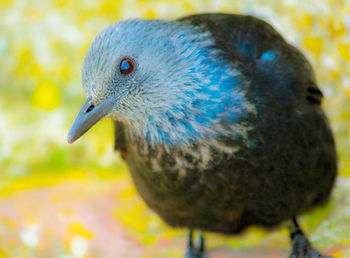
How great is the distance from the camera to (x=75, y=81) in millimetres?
5398

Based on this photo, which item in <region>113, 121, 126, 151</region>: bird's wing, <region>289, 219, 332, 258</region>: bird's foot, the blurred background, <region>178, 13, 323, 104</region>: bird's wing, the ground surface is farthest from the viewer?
the blurred background

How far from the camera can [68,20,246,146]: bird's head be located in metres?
2.53

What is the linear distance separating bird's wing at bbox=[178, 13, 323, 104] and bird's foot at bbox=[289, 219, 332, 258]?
0.97 meters

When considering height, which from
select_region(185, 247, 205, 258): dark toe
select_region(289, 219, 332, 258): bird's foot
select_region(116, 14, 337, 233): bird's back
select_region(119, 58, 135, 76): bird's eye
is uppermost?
select_region(119, 58, 135, 76): bird's eye

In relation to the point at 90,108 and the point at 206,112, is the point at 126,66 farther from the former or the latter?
the point at 206,112

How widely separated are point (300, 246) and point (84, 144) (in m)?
2.86

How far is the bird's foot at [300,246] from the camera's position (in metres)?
3.15

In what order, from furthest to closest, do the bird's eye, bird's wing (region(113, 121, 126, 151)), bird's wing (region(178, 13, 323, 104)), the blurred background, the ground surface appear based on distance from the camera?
the blurred background, the ground surface, bird's wing (region(113, 121, 126, 151)), bird's wing (region(178, 13, 323, 104)), the bird's eye

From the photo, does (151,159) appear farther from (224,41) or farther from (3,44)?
(3,44)

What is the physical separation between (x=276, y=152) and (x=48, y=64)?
3492 mm

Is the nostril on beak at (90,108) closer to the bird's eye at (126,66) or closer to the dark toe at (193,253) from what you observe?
the bird's eye at (126,66)

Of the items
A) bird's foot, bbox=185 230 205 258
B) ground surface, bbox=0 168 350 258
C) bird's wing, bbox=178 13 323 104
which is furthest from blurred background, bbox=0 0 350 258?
A: bird's wing, bbox=178 13 323 104

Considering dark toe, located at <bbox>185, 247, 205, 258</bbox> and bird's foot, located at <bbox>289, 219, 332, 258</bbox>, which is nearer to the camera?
bird's foot, located at <bbox>289, 219, 332, 258</bbox>

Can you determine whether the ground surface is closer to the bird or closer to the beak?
the bird
